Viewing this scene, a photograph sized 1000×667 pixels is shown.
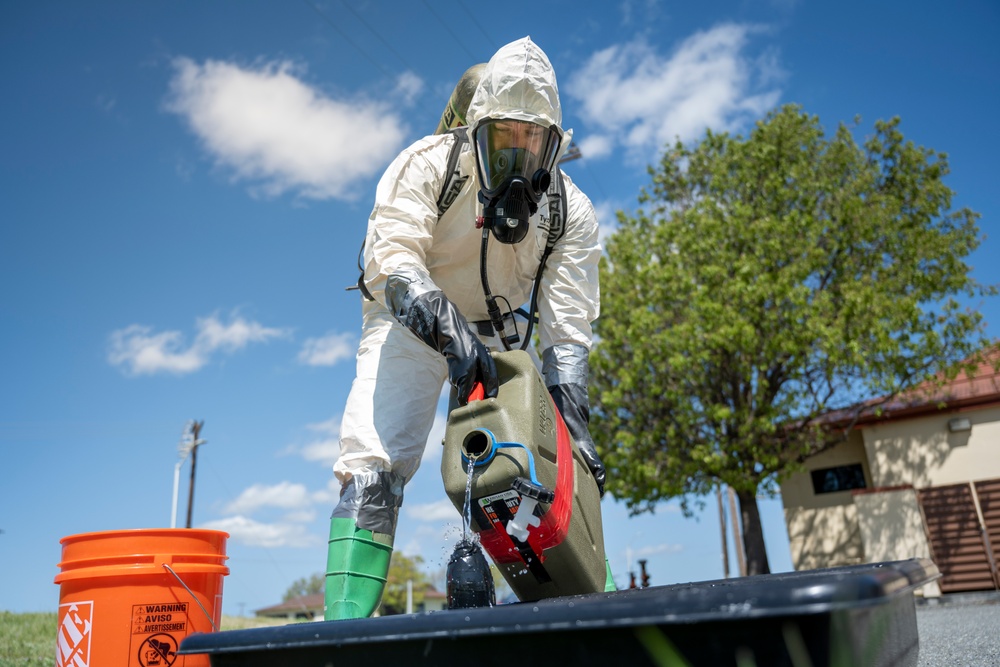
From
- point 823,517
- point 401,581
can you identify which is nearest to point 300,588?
point 401,581

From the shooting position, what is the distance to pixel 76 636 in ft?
6.68

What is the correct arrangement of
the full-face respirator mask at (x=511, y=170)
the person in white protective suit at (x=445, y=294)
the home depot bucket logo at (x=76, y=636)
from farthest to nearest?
1. the full-face respirator mask at (x=511, y=170)
2. the person in white protective suit at (x=445, y=294)
3. the home depot bucket logo at (x=76, y=636)

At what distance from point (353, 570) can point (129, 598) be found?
25.0 inches

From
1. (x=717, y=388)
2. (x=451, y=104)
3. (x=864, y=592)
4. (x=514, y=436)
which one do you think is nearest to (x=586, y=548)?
(x=514, y=436)

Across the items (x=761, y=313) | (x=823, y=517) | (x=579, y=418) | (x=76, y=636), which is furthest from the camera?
(x=823, y=517)

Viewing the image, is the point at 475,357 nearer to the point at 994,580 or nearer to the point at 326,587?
the point at 326,587

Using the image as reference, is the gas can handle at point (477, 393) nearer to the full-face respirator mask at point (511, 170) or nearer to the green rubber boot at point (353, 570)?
the green rubber boot at point (353, 570)

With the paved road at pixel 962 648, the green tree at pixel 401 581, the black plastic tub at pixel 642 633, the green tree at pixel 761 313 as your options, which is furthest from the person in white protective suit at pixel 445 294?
the green tree at pixel 401 581

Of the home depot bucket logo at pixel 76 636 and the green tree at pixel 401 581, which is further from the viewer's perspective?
the green tree at pixel 401 581

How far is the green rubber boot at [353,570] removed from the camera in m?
2.13

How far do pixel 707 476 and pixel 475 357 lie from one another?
13.4 m

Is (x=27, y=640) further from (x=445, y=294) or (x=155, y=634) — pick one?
(x=445, y=294)

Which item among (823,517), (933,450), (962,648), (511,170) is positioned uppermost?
(933,450)

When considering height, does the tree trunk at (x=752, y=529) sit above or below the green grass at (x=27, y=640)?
above
